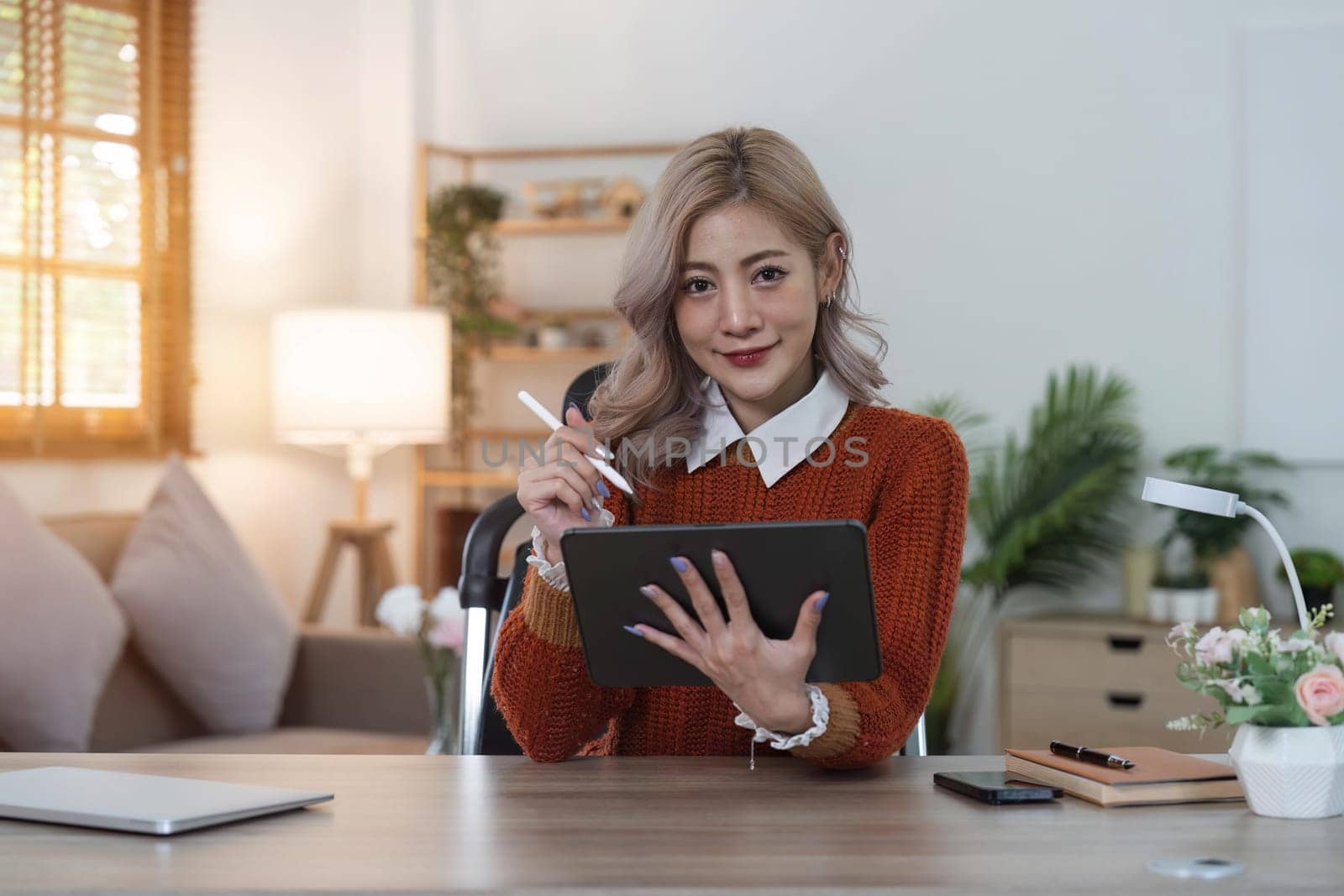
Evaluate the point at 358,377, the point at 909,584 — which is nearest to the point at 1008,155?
the point at 358,377

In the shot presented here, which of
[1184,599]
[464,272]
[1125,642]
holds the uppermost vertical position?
[464,272]

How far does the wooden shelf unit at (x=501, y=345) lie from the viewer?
448 centimetres

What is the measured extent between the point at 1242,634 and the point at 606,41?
379cm

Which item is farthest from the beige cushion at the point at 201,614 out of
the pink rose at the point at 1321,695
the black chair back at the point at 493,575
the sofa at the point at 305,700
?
the pink rose at the point at 1321,695

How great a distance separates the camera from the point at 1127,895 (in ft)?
3.33

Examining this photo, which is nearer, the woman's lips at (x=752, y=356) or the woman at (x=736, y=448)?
the woman at (x=736, y=448)

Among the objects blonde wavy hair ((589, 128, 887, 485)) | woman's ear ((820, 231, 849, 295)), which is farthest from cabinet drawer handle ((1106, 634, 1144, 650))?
woman's ear ((820, 231, 849, 295))

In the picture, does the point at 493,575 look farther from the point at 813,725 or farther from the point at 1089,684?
the point at 1089,684

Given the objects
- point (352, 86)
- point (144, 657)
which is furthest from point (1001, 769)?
point (352, 86)

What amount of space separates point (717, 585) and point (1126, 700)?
2.81 m

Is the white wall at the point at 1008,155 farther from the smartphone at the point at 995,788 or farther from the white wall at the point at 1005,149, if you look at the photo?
the smartphone at the point at 995,788

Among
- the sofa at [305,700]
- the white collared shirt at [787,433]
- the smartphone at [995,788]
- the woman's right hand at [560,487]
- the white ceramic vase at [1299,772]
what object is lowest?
the sofa at [305,700]

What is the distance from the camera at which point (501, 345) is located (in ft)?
15.0

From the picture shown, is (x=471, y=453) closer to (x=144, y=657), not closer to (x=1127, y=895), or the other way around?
(x=144, y=657)
